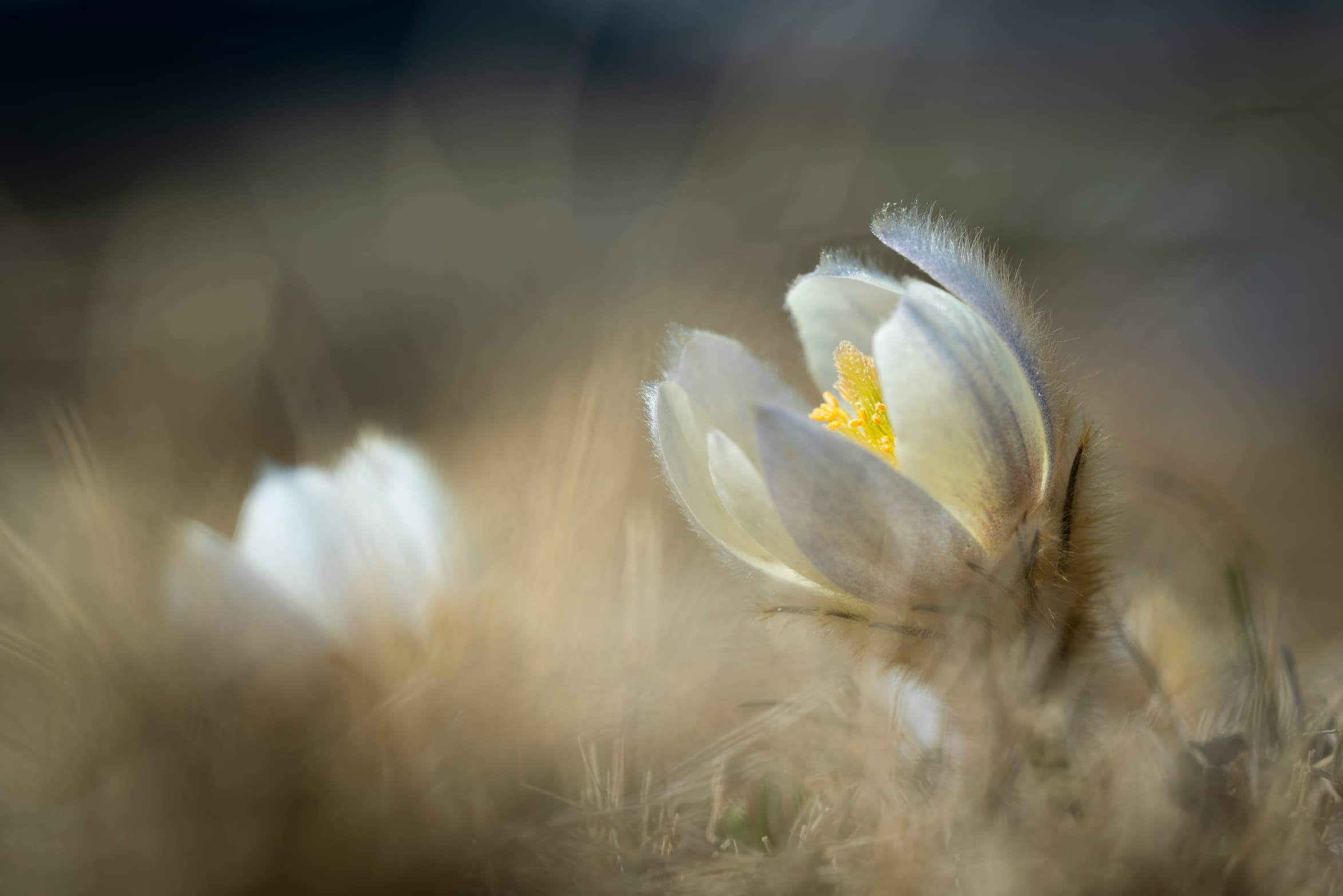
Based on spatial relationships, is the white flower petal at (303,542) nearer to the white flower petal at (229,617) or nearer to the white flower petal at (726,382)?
the white flower petal at (229,617)

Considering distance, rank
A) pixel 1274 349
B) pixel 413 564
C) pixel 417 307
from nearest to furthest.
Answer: pixel 413 564, pixel 1274 349, pixel 417 307

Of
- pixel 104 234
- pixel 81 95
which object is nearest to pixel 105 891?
pixel 104 234

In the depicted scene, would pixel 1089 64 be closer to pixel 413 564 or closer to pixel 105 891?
pixel 413 564

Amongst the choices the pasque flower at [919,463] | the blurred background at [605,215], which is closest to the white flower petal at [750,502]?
the pasque flower at [919,463]

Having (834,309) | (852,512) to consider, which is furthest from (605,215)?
(852,512)

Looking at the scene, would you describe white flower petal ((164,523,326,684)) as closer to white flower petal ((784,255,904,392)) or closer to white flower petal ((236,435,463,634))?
white flower petal ((236,435,463,634))

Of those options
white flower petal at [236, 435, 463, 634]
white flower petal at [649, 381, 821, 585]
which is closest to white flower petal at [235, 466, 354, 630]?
white flower petal at [236, 435, 463, 634]
